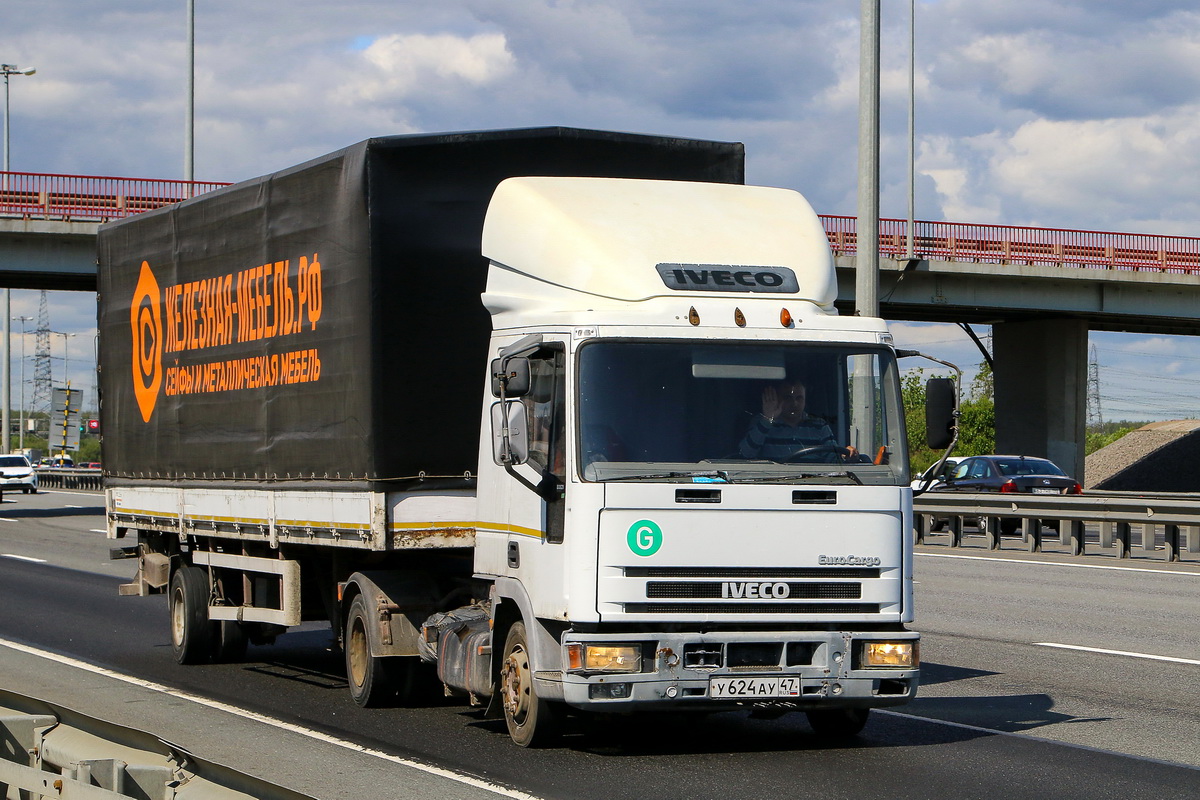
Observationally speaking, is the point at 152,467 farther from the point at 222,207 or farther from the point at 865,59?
the point at 865,59

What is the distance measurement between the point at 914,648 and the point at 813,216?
2778 mm

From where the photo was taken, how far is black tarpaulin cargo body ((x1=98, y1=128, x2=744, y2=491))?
10094 millimetres

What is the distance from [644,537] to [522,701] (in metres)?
1.31

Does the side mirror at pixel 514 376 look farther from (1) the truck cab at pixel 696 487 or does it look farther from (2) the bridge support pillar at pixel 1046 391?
(2) the bridge support pillar at pixel 1046 391

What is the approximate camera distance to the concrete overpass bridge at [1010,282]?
37875mm

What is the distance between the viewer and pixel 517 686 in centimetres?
873

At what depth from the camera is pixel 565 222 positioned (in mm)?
9008

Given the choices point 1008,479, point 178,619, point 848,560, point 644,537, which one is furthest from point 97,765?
point 1008,479

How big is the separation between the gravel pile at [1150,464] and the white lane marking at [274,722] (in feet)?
172

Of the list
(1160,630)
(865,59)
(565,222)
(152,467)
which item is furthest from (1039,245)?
(565,222)

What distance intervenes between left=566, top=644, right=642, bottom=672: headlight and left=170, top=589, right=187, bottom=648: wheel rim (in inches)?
248

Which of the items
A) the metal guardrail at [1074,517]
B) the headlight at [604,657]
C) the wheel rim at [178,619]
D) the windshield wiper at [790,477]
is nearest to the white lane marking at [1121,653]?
the windshield wiper at [790,477]

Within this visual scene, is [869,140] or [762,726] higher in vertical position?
[869,140]

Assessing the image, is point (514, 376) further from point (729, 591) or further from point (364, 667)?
point (364, 667)
